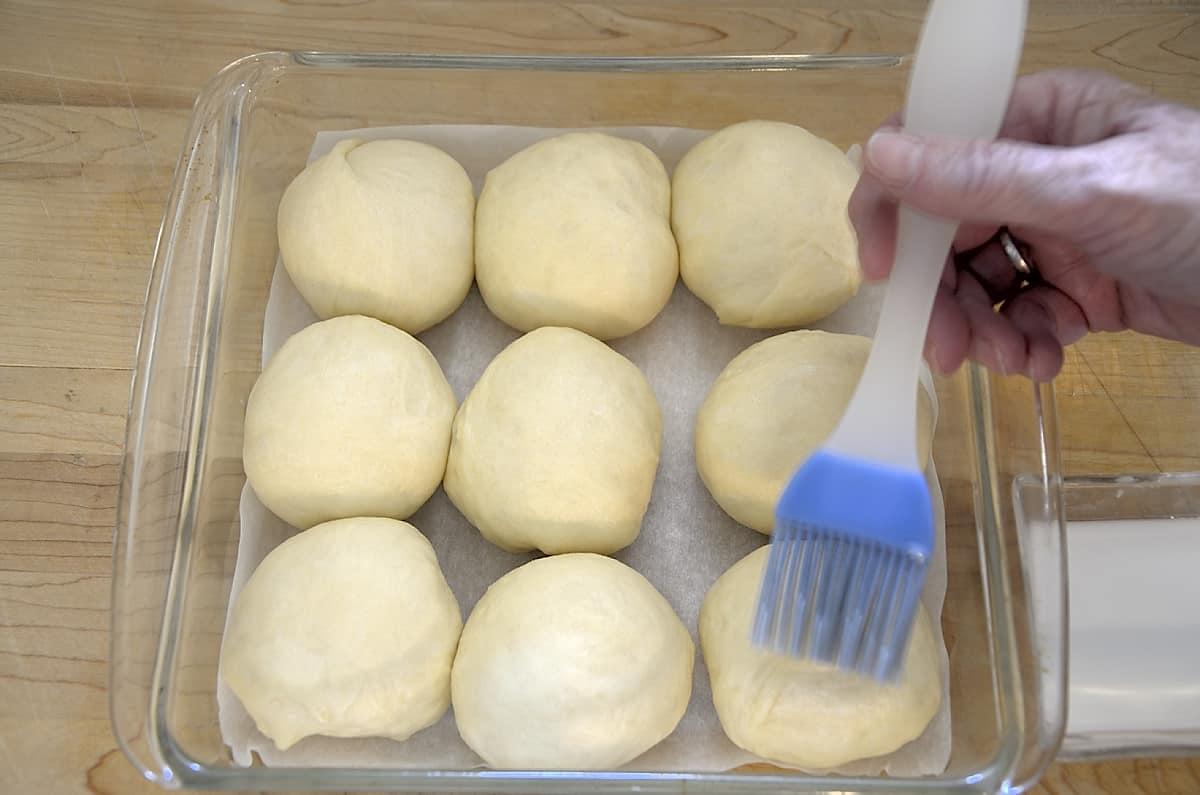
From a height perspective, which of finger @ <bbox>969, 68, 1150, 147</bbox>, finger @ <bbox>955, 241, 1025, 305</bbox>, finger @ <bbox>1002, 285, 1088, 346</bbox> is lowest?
finger @ <bbox>1002, 285, 1088, 346</bbox>

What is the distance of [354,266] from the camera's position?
42.7 inches

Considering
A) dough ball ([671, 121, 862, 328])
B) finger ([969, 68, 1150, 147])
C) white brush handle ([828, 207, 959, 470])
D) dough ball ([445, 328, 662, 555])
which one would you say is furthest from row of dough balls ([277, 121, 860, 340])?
white brush handle ([828, 207, 959, 470])

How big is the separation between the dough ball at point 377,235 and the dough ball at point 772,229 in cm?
28

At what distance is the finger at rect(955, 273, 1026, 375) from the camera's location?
99cm

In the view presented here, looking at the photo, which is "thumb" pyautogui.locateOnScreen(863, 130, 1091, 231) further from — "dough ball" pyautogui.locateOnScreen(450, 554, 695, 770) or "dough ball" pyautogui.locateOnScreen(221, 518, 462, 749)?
"dough ball" pyautogui.locateOnScreen(221, 518, 462, 749)

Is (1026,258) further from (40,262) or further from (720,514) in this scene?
(40,262)

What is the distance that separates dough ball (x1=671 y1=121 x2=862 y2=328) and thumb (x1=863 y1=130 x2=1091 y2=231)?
13.7 inches

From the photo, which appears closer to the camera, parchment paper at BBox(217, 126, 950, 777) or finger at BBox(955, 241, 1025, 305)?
parchment paper at BBox(217, 126, 950, 777)

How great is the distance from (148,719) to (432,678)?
0.25m

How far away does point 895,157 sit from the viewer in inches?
28.0

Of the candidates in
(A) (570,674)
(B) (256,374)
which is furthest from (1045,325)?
(B) (256,374)

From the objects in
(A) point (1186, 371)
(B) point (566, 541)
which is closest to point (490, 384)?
(B) point (566, 541)

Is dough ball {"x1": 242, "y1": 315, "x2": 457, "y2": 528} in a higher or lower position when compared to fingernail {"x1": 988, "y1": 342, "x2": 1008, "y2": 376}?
lower

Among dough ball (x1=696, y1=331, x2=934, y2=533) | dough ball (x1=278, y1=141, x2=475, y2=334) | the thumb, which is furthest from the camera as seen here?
dough ball (x1=278, y1=141, x2=475, y2=334)
